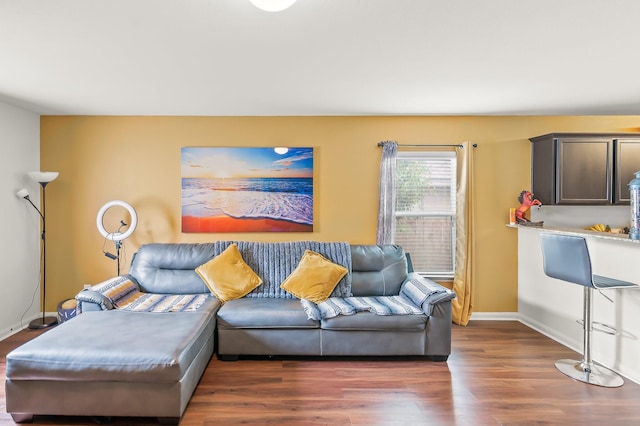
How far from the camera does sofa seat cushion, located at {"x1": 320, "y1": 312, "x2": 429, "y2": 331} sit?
309 cm

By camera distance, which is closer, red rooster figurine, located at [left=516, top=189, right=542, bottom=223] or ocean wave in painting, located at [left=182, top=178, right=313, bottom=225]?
red rooster figurine, located at [left=516, top=189, right=542, bottom=223]

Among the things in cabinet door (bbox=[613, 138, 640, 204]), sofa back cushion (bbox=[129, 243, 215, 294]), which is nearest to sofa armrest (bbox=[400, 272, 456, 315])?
sofa back cushion (bbox=[129, 243, 215, 294])

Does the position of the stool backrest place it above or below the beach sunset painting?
below

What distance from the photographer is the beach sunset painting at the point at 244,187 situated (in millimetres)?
4191

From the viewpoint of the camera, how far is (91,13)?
1.97 metres

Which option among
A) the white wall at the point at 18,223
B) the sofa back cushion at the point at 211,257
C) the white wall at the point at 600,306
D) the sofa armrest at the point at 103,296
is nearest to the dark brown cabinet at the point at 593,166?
the white wall at the point at 600,306

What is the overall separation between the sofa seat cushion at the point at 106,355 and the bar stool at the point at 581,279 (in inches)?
113

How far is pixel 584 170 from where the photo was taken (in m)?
3.82

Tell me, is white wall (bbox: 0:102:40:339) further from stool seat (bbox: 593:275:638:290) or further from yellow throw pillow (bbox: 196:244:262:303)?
stool seat (bbox: 593:275:638:290)

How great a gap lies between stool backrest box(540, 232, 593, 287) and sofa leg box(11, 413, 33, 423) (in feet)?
12.7

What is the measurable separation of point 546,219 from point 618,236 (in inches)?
59.3

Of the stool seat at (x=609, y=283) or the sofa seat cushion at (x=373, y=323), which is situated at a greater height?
the stool seat at (x=609, y=283)

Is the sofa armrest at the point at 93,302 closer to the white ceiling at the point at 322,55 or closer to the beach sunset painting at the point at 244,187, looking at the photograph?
the beach sunset painting at the point at 244,187

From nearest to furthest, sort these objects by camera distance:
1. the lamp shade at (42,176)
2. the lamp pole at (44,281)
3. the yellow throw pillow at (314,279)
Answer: the yellow throw pillow at (314,279)
the lamp shade at (42,176)
the lamp pole at (44,281)
